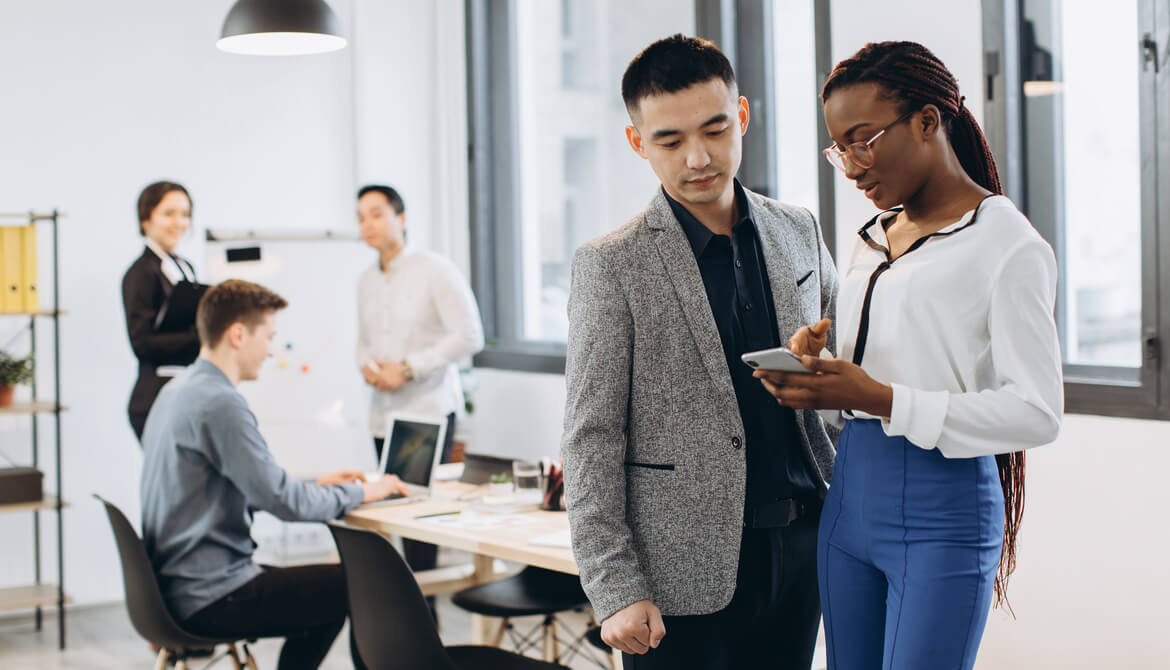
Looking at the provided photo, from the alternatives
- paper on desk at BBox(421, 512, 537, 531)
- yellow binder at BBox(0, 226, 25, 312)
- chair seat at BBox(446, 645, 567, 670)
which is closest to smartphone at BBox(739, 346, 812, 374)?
chair seat at BBox(446, 645, 567, 670)

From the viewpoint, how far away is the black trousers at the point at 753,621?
5.38 ft

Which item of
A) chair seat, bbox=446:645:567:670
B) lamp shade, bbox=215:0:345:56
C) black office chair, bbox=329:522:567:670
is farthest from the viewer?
lamp shade, bbox=215:0:345:56

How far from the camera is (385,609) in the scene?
7.70 feet

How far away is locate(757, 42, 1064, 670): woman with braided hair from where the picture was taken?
1.41 metres

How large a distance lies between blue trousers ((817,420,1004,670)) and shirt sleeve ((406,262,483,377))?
3.00 m

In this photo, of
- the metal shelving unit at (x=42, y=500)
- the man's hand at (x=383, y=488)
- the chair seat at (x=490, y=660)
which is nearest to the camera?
the chair seat at (x=490, y=660)

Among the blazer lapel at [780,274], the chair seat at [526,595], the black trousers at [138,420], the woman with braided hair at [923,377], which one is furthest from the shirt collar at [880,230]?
the black trousers at [138,420]

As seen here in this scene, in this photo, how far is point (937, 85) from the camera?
1534 millimetres

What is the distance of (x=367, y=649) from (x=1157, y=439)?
1903mm

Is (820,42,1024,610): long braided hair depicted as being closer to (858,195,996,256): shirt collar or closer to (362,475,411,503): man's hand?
(858,195,996,256): shirt collar

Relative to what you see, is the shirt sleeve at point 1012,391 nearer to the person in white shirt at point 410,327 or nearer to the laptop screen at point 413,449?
the laptop screen at point 413,449

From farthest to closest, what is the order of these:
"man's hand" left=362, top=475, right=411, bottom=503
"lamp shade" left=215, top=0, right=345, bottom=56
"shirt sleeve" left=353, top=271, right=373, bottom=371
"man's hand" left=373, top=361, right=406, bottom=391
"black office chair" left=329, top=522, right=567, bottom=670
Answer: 1. "shirt sleeve" left=353, top=271, right=373, bottom=371
2. "man's hand" left=373, top=361, right=406, bottom=391
3. "lamp shade" left=215, top=0, right=345, bottom=56
4. "man's hand" left=362, top=475, right=411, bottom=503
5. "black office chair" left=329, top=522, right=567, bottom=670

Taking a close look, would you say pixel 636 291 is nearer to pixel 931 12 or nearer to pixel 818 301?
pixel 818 301

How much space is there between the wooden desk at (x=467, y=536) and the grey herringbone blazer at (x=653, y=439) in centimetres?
66
